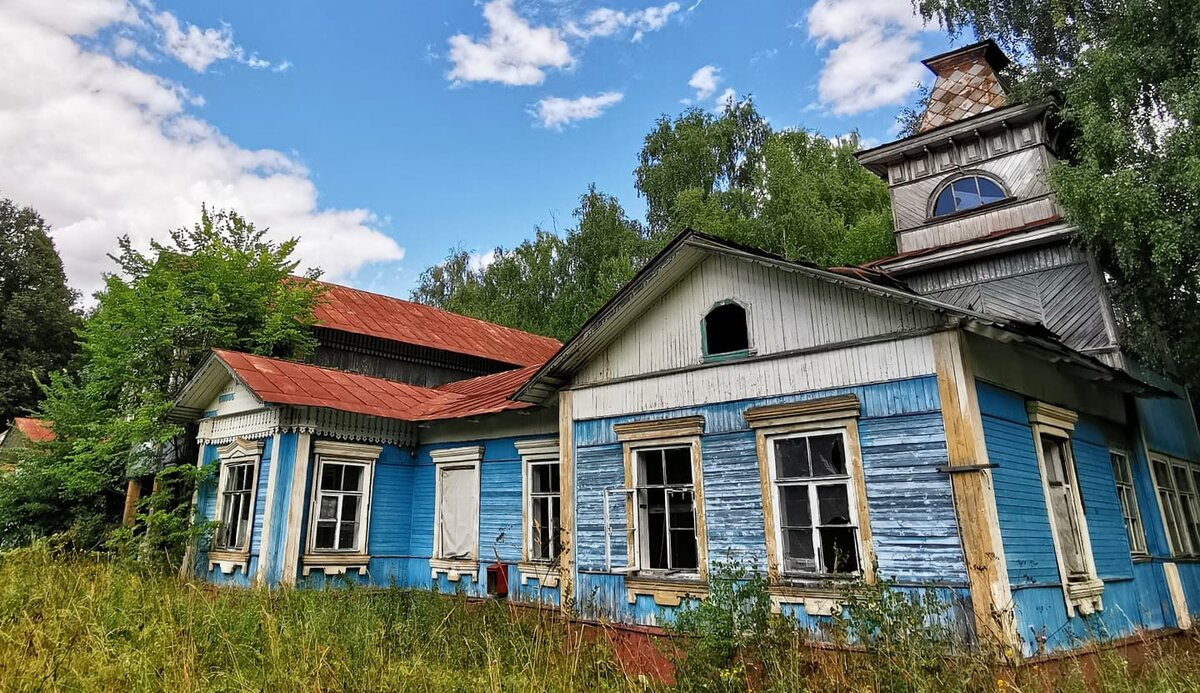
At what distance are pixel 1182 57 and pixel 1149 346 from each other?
14.8 ft

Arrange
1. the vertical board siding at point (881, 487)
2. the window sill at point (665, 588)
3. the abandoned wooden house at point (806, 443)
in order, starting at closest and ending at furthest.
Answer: the vertical board siding at point (881, 487)
the abandoned wooden house at point (806, 443)
the window sill at point (665, 588)

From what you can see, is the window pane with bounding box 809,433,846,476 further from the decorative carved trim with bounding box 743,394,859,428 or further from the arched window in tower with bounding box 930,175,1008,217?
the arched window in tower with bounding box 930,175,1008,217

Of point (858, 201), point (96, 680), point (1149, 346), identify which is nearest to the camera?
point (96, 680)

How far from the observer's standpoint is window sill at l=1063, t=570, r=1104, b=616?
686cm

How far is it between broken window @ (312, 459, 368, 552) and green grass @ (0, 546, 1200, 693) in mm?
2924

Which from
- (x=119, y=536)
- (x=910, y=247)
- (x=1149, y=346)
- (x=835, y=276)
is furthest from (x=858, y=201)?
(x=119, y=536)

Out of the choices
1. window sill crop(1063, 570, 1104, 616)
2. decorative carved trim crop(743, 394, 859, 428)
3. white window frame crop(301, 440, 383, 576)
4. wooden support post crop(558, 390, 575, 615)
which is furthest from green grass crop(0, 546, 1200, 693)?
white window frame crop(301, 440, 383, 576)

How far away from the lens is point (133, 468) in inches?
520

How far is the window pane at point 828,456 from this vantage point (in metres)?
7.17

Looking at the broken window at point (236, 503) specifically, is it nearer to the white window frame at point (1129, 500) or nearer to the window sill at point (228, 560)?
the window sill at point (228, 560)

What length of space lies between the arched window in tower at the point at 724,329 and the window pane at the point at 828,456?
5.18 ft

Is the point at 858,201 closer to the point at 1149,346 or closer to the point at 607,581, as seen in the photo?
the point at 1149,346

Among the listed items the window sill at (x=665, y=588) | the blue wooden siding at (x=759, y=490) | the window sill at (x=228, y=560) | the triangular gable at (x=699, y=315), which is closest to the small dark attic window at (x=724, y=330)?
the triangular gable at (x=699, y=315)

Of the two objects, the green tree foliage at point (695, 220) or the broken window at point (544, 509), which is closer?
the broken window at point (544, 509)
